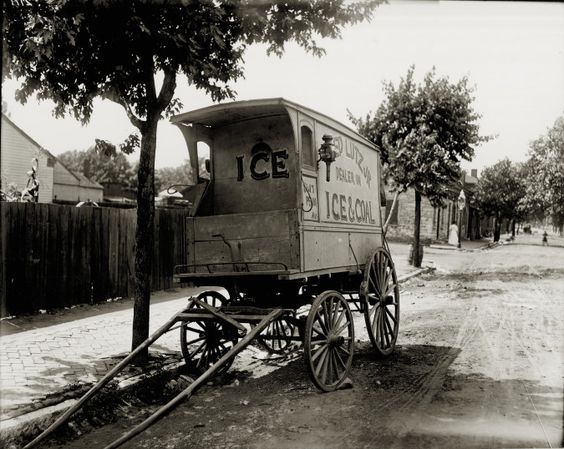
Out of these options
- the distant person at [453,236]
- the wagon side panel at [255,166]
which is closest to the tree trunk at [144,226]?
the wagon side panel at [255,166]

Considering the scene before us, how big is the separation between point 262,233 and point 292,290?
867mm

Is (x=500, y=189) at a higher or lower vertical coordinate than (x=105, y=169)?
lower

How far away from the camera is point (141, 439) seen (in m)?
4.08

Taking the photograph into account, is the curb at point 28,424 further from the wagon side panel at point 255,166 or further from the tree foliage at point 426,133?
A: the tree foliage at point 426,133

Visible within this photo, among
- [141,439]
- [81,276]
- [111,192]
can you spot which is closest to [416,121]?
[81,276]

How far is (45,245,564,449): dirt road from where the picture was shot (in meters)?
3.97

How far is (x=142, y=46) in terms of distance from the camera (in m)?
5.16

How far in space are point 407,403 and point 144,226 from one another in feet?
11.5

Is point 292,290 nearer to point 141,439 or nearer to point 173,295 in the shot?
point 141,439

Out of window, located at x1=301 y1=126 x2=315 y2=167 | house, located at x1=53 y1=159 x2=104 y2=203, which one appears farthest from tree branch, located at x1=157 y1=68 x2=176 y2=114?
house, located at x1=53 y1=159 x2=104 y2=203

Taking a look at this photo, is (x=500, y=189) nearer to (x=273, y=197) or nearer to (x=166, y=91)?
(x=273, y=197)

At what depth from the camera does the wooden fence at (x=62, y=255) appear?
7.97 meters

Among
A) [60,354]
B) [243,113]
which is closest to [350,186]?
[243,113]

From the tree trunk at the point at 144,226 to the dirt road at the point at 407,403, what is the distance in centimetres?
121
